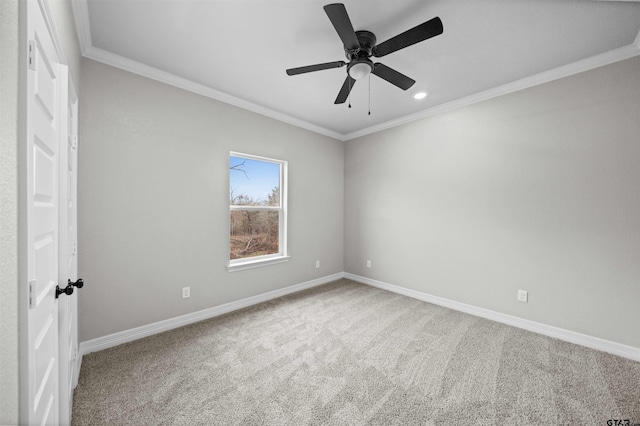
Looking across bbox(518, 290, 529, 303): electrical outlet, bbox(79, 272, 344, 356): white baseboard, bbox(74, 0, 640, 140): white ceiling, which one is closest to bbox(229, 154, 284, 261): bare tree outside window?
bbox(79, 272, 344, 356): white baseboard

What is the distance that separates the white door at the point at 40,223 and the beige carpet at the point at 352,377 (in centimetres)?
80

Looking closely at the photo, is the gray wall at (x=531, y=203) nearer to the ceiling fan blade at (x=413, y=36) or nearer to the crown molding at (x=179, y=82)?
the crown molding at (x=179, y=82)

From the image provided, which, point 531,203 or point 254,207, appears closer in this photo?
point 531,203

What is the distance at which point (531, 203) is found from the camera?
2729mm

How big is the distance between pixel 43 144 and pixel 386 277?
12.8ft

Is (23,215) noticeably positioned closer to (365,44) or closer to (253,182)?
(365,44)

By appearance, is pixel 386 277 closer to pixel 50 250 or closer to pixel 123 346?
pixel 123 346

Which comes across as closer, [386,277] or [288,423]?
[288,423]

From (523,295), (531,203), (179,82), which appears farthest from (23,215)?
(523,295)

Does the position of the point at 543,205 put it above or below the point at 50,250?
above

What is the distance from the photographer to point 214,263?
3.03m

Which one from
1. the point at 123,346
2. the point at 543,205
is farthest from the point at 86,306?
the point at 543,205

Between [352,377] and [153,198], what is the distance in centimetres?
243

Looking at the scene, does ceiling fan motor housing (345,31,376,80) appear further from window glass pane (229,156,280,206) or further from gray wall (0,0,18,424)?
window glass pane (229,156,280,206)
